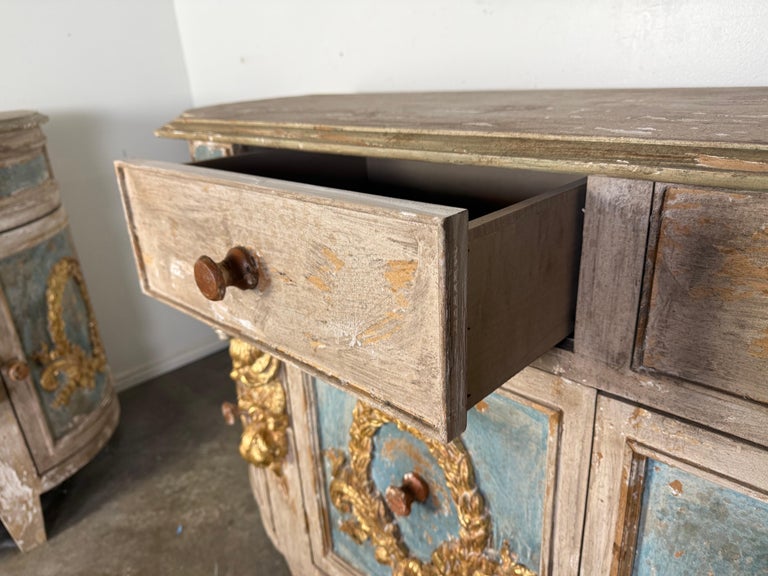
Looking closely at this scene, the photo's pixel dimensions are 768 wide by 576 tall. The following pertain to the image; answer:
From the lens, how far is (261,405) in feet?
3.00

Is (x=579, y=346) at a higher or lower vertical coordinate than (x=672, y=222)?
lower

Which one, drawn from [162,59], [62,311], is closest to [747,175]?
[62,311]

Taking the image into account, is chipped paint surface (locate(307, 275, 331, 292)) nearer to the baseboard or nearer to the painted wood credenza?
the painted wood credenza

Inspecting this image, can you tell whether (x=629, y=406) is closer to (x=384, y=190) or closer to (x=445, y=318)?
(x=445, y=318)

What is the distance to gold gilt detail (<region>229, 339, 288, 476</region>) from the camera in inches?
34.7

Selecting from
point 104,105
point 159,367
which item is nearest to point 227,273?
point 104,105

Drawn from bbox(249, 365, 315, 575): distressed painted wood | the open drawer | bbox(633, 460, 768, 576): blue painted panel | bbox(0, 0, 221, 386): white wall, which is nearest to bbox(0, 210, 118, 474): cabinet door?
bbox(0, 0, 221, 386): white wall

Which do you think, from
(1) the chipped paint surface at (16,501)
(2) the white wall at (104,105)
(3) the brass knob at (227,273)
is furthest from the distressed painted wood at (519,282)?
(2) the white wall at (104,105)

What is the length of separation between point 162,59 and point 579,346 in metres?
1.57

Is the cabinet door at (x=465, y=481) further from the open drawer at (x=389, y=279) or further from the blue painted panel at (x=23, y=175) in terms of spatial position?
the blue painted panel at (x=23, y=175)

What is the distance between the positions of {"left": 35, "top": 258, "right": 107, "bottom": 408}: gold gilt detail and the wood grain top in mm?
695

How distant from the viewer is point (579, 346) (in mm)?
520

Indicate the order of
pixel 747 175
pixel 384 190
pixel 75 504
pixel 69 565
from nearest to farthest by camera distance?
pixel 747 175 → pixel 384 190 → pixel 69 565 → pixel 75 504

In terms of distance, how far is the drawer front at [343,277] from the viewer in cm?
39
